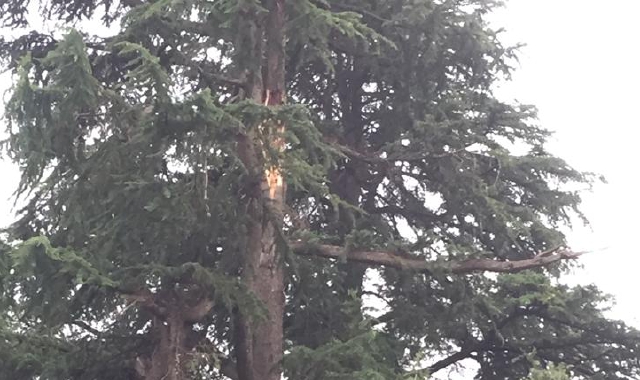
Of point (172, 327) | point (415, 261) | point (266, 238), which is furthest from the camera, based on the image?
point (266, 238)

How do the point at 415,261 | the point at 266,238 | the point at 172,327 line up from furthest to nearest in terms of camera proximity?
1. the point at 266,238
2. the point at 415,261
3. the point at 172,327

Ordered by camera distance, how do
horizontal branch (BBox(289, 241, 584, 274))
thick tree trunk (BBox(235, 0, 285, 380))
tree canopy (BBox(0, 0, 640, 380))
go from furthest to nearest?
horizontal branch (BBox(289, 241, 584, 274)), thick tree trunk (BBox(235, 0, 285, 380)), tree canopy (BBox(0, 0, 640, 380))

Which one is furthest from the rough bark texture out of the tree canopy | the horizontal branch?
the horizontal branch

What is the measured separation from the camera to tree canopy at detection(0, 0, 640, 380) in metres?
6.98

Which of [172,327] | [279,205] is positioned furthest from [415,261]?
[172,327]

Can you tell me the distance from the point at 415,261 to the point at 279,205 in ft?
5.05

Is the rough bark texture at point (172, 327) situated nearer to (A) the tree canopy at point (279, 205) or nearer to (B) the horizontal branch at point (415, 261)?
(A) the tree canopy at point (279, 205)

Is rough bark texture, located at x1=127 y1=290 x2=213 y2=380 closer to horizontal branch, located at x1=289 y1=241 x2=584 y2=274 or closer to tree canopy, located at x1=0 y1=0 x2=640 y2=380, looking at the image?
tree canopy, located at x1=0 y1=0 x2=640 y2=380

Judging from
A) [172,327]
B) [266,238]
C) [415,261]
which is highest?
[266,238]

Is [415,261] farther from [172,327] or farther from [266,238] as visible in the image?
[172,327]

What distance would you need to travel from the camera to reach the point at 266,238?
8836 mm

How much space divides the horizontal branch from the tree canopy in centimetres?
2

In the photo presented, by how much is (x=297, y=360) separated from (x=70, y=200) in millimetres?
2588

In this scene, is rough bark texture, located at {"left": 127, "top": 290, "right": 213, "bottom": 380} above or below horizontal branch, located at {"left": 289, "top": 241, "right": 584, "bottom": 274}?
below
